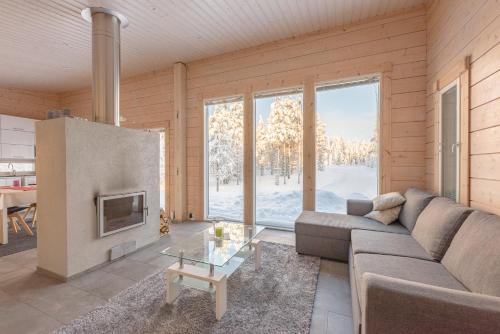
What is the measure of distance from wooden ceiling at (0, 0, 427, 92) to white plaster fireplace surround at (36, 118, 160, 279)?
1.60 meters

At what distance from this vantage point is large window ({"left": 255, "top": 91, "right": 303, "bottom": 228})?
12.1ft

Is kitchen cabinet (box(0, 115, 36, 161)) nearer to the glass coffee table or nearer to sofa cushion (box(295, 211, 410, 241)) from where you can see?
the glass coffee table

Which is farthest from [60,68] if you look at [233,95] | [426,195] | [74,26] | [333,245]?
[426,195]

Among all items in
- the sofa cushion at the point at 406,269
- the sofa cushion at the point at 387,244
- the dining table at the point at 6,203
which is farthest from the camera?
the dining table at the point at 6,203

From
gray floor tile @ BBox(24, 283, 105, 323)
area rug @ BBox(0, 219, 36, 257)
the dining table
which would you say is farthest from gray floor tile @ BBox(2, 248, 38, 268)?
gray floor tile @ BBox(24, 283, 105, 323)

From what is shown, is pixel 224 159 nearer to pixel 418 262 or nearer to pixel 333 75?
pixel 333 75

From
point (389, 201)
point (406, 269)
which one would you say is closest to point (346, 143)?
point (389, 201)

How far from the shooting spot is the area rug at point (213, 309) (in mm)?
1558

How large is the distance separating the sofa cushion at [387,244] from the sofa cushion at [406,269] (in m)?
0.09

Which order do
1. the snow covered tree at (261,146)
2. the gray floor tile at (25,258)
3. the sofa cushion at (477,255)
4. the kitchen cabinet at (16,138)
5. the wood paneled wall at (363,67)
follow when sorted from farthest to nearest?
the kitchen cabinet at (16,138)
the snow covered tree at (261,146)
the wood paneled wall at (363,67)
the gray floor tile at (25,258)
the sofa cushion at (477,255)

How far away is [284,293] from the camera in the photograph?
76.8 inches

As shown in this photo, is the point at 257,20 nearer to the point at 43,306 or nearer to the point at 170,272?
the point at 170,272

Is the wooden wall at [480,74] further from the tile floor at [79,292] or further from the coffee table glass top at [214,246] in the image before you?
the coffee table glass top at [214,246]

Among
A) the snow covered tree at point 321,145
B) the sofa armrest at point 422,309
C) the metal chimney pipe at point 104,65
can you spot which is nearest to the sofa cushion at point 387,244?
the sofa armrest at point 422,309
